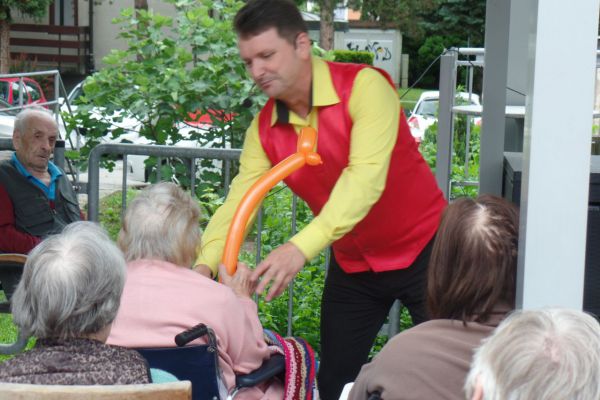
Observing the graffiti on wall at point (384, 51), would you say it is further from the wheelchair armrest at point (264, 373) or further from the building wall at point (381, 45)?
the wheelchair armrest at point (264, 373)

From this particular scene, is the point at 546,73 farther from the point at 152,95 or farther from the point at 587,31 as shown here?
the point at 152,95

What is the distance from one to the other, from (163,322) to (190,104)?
4203 millimetres

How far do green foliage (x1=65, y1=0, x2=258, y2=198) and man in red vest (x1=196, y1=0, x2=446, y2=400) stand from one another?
3.35 m

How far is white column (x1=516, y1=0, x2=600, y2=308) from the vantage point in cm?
218

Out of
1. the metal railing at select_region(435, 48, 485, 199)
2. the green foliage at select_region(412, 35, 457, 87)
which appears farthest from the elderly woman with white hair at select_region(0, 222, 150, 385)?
the green foliage at select_region(412, 35, 457, 87)

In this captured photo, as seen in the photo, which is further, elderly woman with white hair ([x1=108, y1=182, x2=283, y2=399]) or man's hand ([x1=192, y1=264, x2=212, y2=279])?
man's hand ([x1=192, y1=264, x2=212, y2=279])

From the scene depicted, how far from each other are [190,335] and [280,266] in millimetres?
314

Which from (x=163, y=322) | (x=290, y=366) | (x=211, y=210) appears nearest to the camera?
(x=163, y=322)

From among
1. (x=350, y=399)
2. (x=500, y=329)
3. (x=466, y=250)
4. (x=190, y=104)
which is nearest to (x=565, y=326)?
(x=500, y=329)

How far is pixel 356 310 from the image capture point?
357 cm

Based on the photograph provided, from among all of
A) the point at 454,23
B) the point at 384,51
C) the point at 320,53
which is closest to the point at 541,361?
the point at 320,53

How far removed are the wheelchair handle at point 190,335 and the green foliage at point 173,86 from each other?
13.4 ft

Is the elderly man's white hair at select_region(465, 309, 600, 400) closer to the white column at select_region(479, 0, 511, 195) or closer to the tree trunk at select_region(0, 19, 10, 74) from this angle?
the white column at select_region(479, 0, 511, 195)

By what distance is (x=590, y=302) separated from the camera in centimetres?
318
